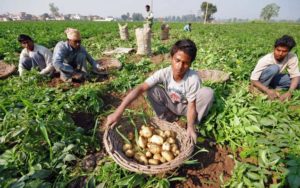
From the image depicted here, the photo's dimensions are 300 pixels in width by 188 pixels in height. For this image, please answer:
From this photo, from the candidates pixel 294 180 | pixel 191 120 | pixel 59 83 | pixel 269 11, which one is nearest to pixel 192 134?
pixel 191 120

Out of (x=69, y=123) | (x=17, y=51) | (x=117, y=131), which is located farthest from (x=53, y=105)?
(x=17, y=51)

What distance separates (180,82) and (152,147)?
0.80 m

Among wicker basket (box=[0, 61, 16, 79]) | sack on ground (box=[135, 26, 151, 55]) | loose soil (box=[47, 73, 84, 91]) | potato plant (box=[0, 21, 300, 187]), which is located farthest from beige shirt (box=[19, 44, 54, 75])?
sack on ground (box=[135, 26, 151, 55])

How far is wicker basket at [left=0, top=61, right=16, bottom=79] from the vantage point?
4375mm

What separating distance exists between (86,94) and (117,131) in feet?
3.49

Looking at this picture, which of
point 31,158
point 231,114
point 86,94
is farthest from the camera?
point 86,94

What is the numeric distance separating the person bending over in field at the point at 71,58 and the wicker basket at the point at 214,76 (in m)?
2.16

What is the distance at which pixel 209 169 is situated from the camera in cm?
223

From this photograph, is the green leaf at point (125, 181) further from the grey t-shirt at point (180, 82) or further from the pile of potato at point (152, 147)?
the grey t-shirt at point (180, 82)

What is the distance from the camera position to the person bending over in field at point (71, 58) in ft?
12.9

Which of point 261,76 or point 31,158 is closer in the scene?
point 31,158

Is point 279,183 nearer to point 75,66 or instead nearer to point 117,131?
point 117,131

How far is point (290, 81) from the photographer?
11.7 ft

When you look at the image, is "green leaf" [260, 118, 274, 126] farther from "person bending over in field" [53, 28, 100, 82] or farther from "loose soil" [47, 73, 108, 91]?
"person bending over in field" [53, 28, 100, 82]
